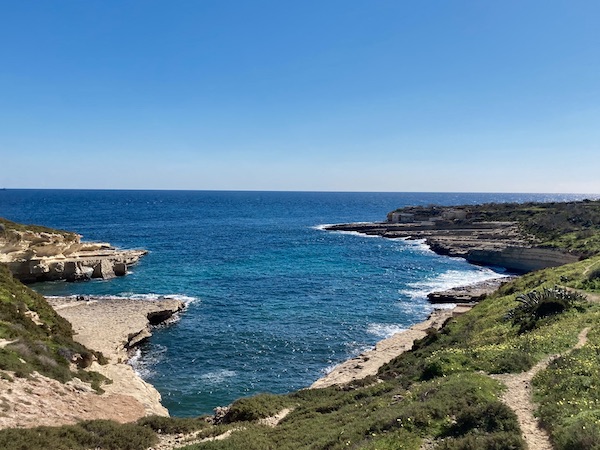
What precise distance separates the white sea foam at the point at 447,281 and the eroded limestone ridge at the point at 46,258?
149ft

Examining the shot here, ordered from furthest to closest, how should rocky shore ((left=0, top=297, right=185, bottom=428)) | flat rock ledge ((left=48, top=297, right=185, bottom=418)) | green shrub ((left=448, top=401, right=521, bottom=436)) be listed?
flat rock ledge ((left=48, top=297, right=185, bottom=418)), rocky shore ((left=0, top=297, right=185, bottom=428)), green shrub ((left=448, top=401, right=521, bottom=436))

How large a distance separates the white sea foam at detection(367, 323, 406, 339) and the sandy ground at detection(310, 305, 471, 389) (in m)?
1.49

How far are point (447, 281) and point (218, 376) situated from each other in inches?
1763

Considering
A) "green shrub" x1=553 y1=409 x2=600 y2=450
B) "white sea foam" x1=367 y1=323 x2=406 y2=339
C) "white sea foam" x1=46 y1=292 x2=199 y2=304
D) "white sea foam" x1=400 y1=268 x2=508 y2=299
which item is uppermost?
"green shrub" x1=553 y1=409 x2=600 y2=450

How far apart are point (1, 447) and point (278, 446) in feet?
32.1

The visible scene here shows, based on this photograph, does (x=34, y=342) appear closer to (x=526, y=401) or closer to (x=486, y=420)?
(x=486, y=420)

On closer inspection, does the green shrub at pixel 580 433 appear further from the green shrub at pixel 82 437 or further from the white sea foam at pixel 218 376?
the white sea foam at pixel 218 376

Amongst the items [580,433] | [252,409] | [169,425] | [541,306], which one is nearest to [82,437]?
[169,425]

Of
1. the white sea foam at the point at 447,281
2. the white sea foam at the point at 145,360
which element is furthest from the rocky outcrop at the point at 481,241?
the white sea foam at the point at 145,360

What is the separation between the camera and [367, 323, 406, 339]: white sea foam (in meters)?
42.9

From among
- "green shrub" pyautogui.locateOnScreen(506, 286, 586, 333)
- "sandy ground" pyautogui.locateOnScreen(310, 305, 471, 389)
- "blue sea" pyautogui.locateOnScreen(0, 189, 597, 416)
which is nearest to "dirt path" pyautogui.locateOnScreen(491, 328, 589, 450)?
"green shrub" pyautogui.locateOnScreen(506, 286, 586, 333)

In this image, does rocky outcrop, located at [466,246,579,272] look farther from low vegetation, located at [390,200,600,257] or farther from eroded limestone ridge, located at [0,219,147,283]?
eroded limestone ridge, located at [0,219,147,283]

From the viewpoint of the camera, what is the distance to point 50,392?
2186 centimetres

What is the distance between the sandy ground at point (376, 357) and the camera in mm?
30969
